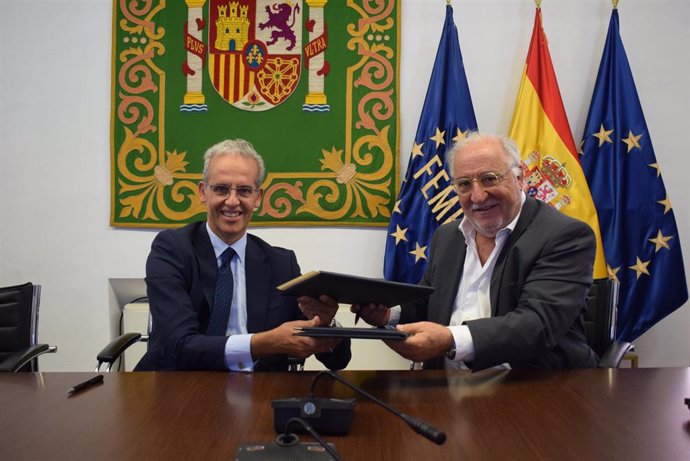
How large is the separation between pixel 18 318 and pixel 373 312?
1608mm

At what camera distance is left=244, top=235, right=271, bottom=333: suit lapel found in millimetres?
2188

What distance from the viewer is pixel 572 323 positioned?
2016mm

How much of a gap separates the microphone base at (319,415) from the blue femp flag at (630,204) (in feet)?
8.43

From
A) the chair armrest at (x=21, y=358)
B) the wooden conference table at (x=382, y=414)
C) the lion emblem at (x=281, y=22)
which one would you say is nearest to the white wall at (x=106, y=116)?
the lion emblem at (x=281, y=22)

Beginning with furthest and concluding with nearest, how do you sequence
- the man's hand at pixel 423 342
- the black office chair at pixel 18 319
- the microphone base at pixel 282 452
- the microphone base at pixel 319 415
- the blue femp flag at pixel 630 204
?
the blue femp flag at pixel 630 204, the black office chair at pixel 18 319, the man's hand at pixel 423 342, the microphone base at pixel 319 415, the microphone base at pixel 282 452

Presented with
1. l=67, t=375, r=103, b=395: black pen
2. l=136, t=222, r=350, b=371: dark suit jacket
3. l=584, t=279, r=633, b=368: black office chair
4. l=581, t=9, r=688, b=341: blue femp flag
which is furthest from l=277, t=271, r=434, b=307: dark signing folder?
l=581, t=9, r=688, b=341: blue femp flag

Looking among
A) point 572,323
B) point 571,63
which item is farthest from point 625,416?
point 571,63

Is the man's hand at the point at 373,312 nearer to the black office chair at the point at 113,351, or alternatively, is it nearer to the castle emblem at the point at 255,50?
the black office chair at the point at 113,351

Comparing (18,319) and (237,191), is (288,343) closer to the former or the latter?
(237,191)

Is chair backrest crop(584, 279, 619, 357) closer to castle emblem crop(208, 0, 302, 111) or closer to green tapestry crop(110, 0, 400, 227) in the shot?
green tapestry crop(110, 0, 400, 227)

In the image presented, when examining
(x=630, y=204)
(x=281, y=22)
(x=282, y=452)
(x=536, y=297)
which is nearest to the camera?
(x=282, y=452)

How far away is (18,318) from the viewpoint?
2584mm

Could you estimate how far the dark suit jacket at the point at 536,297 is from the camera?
1807 mm

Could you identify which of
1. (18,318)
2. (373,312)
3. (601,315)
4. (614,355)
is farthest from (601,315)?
(18,318)
